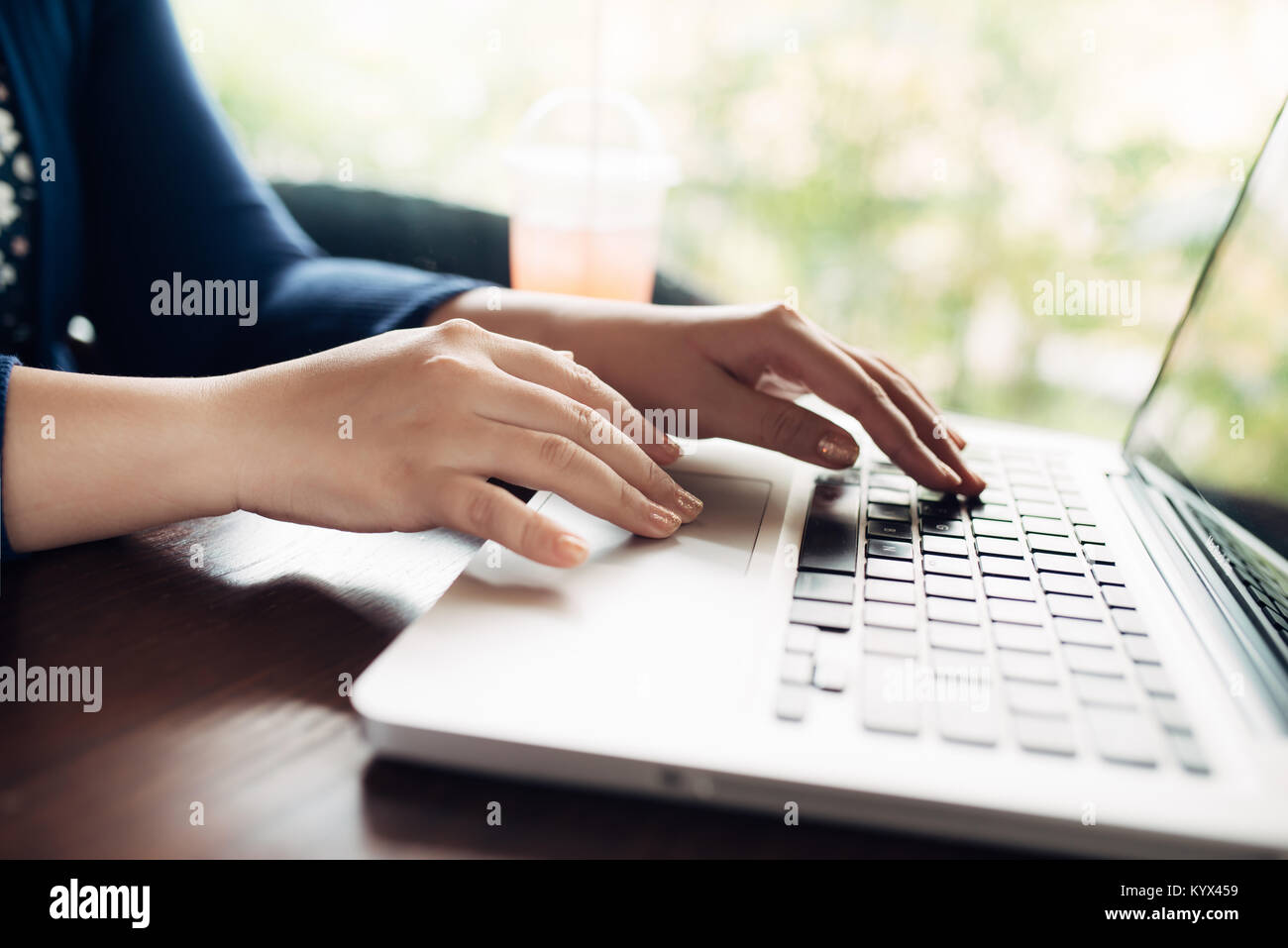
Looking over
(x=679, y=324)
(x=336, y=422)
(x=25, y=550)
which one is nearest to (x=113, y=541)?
(x=25, y=550)

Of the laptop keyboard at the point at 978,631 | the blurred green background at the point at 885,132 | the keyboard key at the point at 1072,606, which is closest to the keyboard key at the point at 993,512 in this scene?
the laptop keyboard at the point at 978,631

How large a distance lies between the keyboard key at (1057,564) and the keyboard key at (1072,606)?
0.03 m

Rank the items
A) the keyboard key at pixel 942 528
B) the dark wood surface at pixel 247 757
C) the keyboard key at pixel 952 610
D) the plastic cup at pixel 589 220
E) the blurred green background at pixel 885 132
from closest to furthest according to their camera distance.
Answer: the dark wood surface at pixel 247 757, the keyboard key at pixel 952 610, the keyboard key at pixel 942 528, the plastic cup at pixel 589 220, the blurred green background at pixel 885 132

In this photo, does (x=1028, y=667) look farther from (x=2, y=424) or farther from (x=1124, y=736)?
(x=2, y=424)

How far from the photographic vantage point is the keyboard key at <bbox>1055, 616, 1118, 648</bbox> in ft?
1.29

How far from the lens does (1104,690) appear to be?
35 cm

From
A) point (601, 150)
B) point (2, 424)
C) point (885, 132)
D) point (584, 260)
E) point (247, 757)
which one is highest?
point (885, 132)

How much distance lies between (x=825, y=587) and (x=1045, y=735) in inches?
5.1

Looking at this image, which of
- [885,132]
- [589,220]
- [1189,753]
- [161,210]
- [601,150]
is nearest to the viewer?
[1189,753]

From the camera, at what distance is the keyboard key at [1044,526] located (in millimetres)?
524

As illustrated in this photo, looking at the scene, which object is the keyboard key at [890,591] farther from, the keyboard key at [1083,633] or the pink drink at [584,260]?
the pink drink at [584,260]

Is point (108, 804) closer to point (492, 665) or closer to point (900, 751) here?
point (492, 665)

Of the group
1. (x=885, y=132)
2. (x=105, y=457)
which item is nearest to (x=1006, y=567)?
(x=105, y=457)

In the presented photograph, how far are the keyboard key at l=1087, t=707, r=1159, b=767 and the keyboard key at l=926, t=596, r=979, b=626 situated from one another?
0.08 metres
